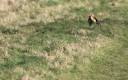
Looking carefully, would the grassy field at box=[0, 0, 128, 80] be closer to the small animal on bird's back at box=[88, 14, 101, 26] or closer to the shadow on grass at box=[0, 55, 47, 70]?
the shadow on grass at box=[0, 55, 47, 70]

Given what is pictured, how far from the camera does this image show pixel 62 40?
2444 cm

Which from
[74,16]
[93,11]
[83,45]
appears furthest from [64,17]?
[83,45]

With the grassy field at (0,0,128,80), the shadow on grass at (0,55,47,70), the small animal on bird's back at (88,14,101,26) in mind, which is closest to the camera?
the grassy field at (0,0,128,80)

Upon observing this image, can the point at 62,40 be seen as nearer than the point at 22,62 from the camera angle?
No

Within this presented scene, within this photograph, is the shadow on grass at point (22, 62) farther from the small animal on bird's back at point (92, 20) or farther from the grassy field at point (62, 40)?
the small animal on bird's back at point (92, 20)

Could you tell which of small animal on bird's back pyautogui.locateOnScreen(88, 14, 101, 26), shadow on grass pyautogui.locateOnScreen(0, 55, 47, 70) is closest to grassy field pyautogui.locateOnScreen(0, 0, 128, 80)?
shadow on grass pyautogui.locateOnScreen(0, 55, 47, 70)

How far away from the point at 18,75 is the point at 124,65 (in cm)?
644

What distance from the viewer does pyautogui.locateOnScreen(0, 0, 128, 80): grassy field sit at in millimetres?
20344

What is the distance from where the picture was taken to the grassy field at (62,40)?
20.3 m

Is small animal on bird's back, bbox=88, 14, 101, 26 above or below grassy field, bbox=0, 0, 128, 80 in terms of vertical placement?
above

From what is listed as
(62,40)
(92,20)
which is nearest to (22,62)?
(62,40)

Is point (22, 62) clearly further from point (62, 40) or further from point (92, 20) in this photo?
point (92, 20)

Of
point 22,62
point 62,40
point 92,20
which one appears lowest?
point 22,62

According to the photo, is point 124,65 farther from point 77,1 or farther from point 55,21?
point 77,1
